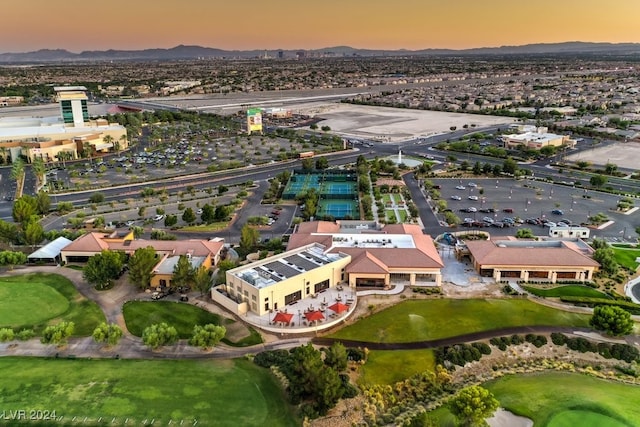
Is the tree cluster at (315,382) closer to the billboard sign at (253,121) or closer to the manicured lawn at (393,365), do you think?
the manicured lawn at (393,365)

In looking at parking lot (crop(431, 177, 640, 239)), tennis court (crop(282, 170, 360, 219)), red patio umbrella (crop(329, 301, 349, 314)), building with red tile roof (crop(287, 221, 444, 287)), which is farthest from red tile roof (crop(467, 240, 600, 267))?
tennis court (crop(282, 170, 360, 219))

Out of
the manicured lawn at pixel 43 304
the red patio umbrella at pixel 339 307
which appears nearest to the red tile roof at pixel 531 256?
the red patio umbrella at pixel 339 307

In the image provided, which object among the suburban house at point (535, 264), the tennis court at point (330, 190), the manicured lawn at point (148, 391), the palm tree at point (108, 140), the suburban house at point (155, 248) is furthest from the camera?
the palm tree at point (108, 140)

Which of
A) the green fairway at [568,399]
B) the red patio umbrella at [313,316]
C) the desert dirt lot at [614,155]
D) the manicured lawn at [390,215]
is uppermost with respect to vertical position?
the desert dirt lot at [614,155]

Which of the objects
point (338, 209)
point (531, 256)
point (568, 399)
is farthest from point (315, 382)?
point (338, 209)

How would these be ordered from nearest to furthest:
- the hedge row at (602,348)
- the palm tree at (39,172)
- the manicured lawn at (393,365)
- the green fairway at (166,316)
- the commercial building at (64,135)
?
the manicured lawn at (393,365) < the hedge row at (602,348) < the green fairway at (166,316) < the palm tree at (39,172) < the commercial building at (64,135)

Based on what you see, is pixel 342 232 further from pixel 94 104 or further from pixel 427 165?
pixel 94 104
